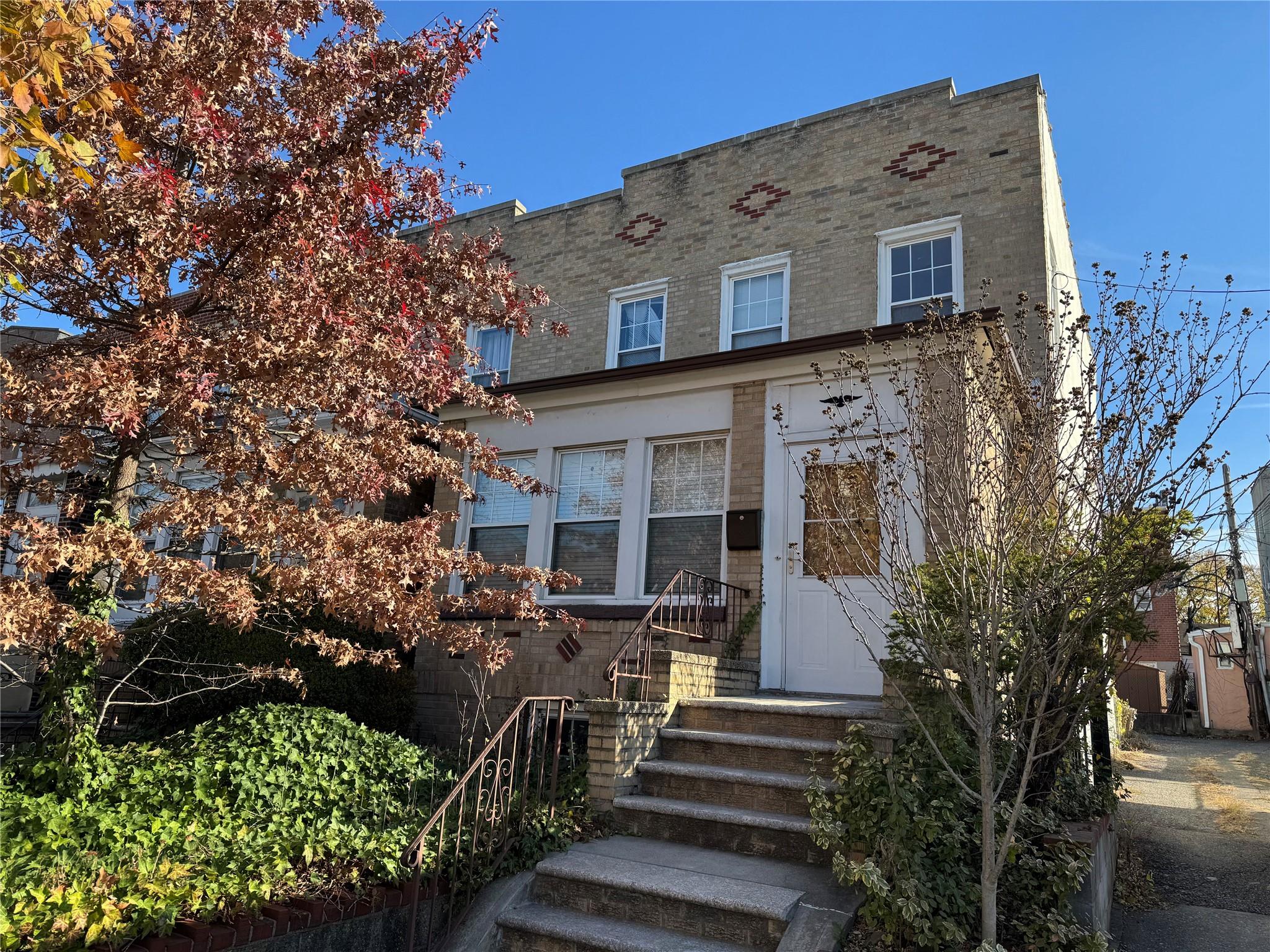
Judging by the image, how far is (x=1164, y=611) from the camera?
29.2m

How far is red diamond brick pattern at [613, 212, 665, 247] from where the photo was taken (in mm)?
13250

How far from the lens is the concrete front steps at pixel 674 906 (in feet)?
14.3

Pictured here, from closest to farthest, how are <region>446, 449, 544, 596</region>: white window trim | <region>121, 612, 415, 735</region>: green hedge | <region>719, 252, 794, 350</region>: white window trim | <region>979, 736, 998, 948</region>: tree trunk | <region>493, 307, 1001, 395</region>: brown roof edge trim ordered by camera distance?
<region>979, 736, 998, 948</region>: tree trunk, <region>121, 612, 415, 735</region>: green hedge, <region>493, 307, 1001, 395</region>: brown roof edge trim, <region>446, 449, 544, 596</region>: white window trim, <region>719, 252, 794, 350</region>: white window trim

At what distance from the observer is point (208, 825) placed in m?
4.79

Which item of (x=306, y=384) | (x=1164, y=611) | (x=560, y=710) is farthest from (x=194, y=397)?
(x=1164, y=611)

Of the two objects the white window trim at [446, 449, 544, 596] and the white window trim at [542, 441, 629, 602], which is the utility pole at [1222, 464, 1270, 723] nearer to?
the white window trim at [542, 441, 629, 602]

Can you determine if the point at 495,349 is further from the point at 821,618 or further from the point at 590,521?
the point at 821,618

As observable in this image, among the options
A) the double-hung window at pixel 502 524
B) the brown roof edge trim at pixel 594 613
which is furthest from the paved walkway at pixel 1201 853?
the double-hung window at pixel 502 524

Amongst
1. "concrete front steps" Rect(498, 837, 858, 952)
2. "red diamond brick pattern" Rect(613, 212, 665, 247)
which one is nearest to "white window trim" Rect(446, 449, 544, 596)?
"red diamond brick pattern" Rect(613, 212, 665, 247)

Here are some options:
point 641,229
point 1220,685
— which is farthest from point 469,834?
point 1220,685

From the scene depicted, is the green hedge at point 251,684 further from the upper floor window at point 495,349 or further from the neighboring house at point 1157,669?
the neighboring house at point 1157,669

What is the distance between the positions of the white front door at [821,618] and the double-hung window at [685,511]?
0.95 meters

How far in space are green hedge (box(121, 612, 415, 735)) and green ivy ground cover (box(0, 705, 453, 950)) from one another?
178cm

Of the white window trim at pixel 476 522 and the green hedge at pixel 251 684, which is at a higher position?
the white window trim at pixel 476 522
